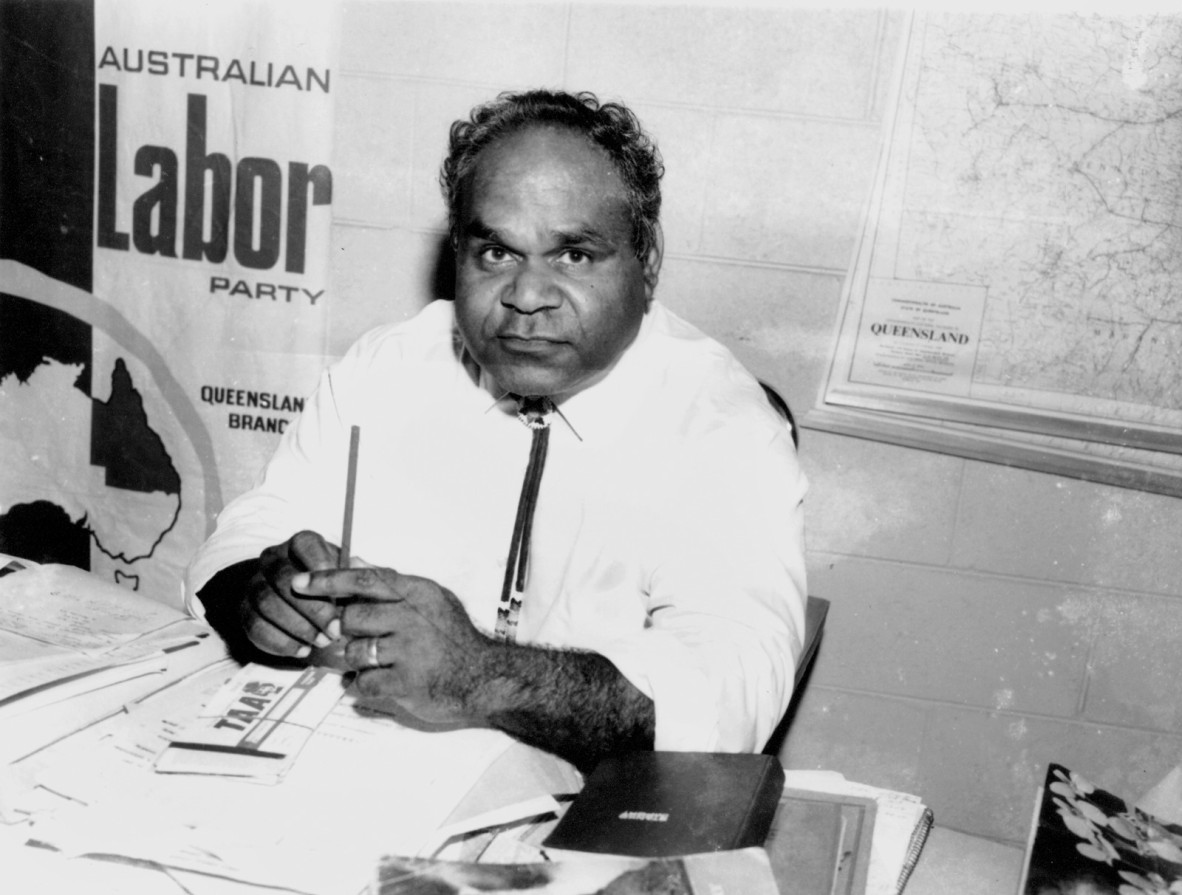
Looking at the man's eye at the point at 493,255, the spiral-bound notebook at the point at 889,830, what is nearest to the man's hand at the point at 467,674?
the spiral-bound notebook at the point at 889,830

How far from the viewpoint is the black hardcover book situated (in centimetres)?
87

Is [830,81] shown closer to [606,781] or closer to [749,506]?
[749,506]

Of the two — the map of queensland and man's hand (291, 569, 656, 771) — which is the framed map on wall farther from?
man's hand (291, 569, 656, 771)

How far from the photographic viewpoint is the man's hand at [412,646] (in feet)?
3.51

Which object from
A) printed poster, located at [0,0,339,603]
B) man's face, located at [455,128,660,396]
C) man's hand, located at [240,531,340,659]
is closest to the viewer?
man's hand, located at [240,531,340,659]

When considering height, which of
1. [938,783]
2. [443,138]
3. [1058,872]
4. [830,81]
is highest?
[830,81]

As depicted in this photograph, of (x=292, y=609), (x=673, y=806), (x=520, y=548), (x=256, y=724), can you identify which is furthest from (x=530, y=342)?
(x=673, y=806)

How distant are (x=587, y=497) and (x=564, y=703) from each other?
0.50m

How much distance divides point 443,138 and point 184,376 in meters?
0.77

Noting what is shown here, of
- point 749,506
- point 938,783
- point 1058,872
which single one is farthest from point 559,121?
point 938,783

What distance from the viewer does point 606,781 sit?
993 mm

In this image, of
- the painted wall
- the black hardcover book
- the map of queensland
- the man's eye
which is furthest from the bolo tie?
the map of queensland

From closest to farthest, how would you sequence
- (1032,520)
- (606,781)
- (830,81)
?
(606,781)
(830,81)
(1032,520)

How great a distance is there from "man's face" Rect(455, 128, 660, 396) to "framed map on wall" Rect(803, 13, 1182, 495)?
76 centimetres
